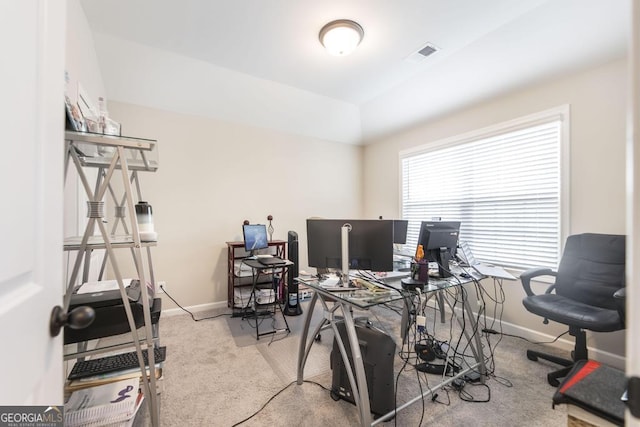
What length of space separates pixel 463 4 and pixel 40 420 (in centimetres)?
309

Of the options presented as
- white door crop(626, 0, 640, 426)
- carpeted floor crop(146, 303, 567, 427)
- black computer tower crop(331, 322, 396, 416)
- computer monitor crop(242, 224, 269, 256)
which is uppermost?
white door crop(626, 0, 640, 426)

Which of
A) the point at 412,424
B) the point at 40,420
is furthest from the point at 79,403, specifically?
the point at 412,424

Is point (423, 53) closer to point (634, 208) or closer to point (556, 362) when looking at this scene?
point (634, 208)

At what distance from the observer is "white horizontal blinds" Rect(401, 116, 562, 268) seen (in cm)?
254

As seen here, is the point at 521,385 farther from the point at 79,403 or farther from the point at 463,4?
the point at 463,4

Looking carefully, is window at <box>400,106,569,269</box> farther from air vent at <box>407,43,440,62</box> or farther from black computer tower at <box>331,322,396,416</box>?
black computer tower at <box>331,322,396,416</box>

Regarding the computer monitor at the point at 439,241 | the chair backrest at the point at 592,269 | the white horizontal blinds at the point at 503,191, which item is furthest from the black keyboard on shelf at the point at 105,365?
the white horizontal blinds at the point at 503,191

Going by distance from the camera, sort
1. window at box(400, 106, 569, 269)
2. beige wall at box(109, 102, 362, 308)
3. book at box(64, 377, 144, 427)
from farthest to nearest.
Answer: beige wall at box(109, 102, 362, 308) < window at box(400, 106, 569, 269) < book at box(64, 377, 144, 427)

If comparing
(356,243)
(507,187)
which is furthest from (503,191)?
(356,243)

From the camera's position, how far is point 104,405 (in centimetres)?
122

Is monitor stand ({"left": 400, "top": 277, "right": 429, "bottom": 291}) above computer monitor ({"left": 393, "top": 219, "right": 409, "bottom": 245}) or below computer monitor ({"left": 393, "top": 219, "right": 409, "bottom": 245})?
below

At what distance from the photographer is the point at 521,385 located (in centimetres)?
194

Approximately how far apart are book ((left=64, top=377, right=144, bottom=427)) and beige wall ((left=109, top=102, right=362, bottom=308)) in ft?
6.56

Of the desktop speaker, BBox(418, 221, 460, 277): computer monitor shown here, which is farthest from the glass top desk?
the desktop speaker
